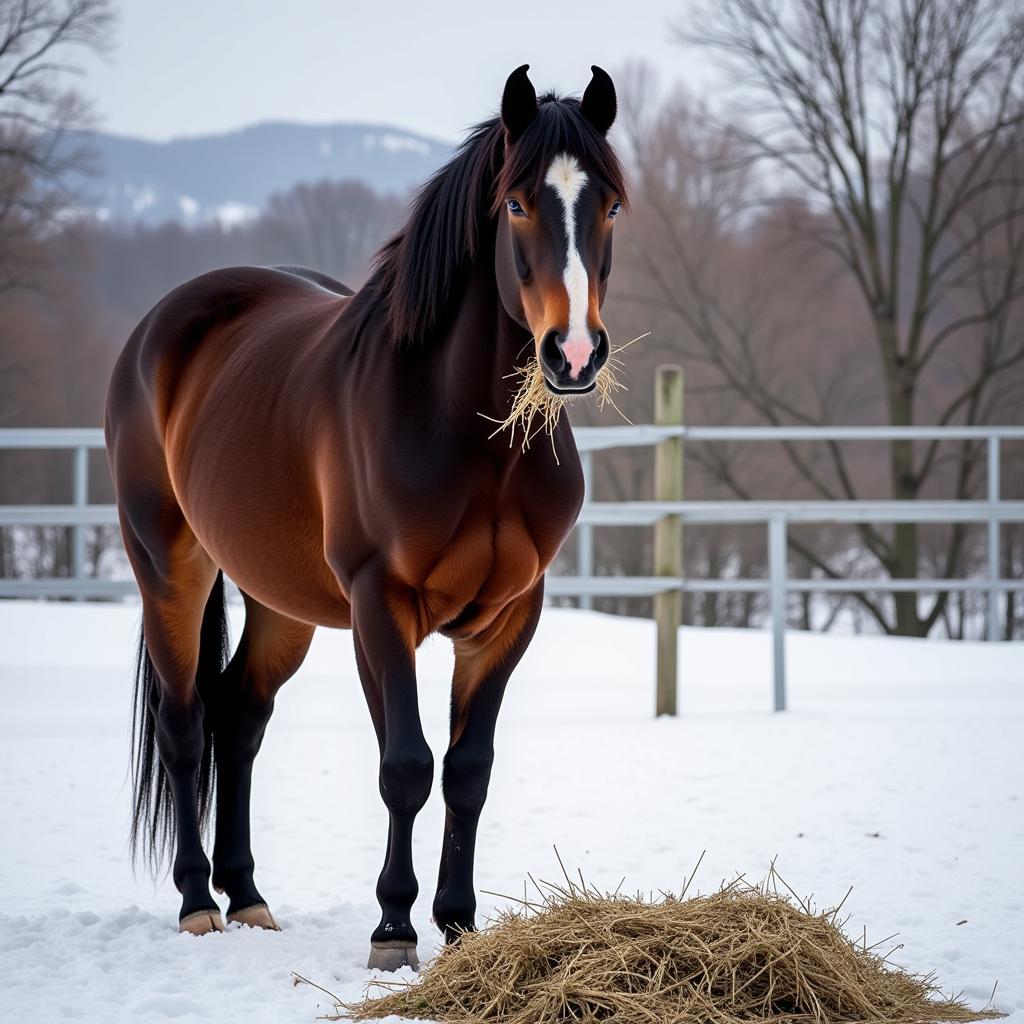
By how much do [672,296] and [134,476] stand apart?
41.9 ft

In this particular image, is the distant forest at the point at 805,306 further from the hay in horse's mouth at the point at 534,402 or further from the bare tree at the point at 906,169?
the hay in horse's mouth at the point at 534,402

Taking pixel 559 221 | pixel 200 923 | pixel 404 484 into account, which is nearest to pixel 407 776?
pixel 404 484

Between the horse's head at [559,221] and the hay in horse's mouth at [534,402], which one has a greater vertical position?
the horse's head at [559,221]

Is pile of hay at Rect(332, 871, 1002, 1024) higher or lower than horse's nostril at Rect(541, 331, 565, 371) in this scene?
lower

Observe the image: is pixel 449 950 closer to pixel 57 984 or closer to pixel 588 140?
pixel 57 984

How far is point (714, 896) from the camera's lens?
107 inches

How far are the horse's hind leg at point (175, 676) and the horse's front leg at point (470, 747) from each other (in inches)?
32.8

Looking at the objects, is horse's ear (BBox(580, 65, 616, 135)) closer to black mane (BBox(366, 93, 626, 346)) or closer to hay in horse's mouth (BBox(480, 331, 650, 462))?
black mane (BBox(366, 93, 626, 346))

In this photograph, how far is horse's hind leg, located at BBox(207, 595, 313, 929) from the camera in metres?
3.44

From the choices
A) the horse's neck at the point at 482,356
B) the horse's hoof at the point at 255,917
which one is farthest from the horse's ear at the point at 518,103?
the horse's hoof at the point at 255,917

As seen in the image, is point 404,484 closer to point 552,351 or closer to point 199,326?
point 552,351

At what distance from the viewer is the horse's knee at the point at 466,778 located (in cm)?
281

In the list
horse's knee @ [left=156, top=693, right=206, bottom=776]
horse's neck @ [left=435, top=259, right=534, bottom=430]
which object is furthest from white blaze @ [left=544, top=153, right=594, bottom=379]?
horse's knee @ [left=156, top=693, right=206, bottom=776]

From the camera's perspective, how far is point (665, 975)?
2416mm
